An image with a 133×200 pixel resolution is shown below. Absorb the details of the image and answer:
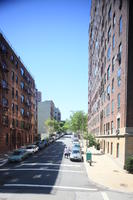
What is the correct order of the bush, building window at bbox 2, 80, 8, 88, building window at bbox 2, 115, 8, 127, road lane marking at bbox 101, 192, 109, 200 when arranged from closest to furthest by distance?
road lane marking at bbox 101, 192, 109, 200 < the bush < building window at bbox 2, 115, 8, 127 < building window at bbox 2, 80, 8, 88

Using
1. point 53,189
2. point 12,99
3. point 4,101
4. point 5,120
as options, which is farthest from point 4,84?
point 53,189

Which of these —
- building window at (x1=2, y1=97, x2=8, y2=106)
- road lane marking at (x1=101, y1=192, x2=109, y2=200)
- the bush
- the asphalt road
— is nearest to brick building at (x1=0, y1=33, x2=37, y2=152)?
building window at (x1=2, y1=97, x2=8, y2=106)

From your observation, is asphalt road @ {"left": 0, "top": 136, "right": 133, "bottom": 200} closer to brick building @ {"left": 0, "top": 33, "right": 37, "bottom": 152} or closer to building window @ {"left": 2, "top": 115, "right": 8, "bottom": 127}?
building window @ {"left": 2, "top": 115, "right": 8, "bottom": 127}

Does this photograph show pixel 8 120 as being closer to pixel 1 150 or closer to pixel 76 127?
pixel 1 150

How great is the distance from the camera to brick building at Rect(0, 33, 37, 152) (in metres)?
27.2

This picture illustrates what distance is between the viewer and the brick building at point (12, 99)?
1070 inches

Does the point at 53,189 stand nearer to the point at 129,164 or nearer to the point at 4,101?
the point at 129,164

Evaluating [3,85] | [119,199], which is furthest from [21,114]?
[119,199]

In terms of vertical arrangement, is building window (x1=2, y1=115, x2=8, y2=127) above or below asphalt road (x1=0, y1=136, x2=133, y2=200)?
above

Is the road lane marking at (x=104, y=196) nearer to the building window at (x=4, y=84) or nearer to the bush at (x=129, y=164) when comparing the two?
the bush at (x=129, y=164)

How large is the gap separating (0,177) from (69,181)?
608 cm

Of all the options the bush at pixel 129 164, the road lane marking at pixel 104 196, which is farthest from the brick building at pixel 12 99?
the road lane marking at pixel 104 196

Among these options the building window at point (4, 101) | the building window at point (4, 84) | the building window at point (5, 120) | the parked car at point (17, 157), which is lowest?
the parked car at point (17, 157)

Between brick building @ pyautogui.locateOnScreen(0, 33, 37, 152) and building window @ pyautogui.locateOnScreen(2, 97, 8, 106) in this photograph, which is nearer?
brick building @ pyautogui.locateOnScreen(0, 33, 37, 152)
